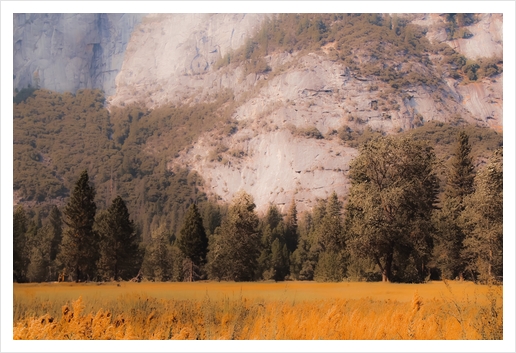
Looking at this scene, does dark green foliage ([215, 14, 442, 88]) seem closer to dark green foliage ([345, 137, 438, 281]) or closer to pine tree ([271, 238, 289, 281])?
pine tree ([271, 238, 289, 281])

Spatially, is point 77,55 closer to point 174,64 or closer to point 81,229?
point 174,64

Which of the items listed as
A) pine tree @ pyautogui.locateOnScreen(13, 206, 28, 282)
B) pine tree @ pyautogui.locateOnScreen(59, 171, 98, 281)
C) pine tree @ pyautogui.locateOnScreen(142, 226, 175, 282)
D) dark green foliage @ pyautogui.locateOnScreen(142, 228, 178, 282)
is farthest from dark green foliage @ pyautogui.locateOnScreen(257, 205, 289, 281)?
pine tree @ pyautogui.locateOnScreen(13, 206, 28, 282)

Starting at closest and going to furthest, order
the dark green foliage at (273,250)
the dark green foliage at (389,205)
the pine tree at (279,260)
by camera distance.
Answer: the dark green foliage at (389,205) < the dark green foliage at (273,250) < the pine tree at (279,260)

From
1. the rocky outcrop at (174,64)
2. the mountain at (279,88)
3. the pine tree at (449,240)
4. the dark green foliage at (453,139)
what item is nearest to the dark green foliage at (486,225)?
the pine tree at (449,240)

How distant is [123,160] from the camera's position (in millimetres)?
52000

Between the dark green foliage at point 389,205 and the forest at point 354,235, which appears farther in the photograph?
the dark green foliage at point 389,205

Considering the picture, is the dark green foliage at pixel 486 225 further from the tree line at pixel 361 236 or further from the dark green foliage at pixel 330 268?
the dark green foliage at pixel 330 268

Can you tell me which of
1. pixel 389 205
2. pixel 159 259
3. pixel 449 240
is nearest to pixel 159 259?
pixel 159 259

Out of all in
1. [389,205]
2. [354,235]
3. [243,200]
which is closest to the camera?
[389,205]

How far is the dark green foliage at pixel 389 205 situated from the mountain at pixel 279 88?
23406 mm

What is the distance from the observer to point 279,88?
7444 cm

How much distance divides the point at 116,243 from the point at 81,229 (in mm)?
2728

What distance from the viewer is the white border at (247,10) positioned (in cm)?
984

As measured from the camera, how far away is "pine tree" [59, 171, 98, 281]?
23.2 metres
